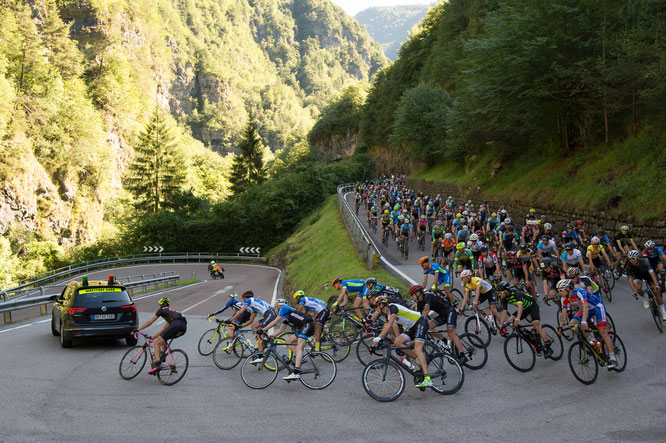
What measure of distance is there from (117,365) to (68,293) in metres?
3.28

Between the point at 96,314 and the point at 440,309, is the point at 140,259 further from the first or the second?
the point at 440,309

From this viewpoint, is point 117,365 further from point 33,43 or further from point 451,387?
point 33,43

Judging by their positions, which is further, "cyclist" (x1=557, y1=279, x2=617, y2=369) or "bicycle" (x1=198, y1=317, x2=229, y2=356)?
"bicycle" (x1=198, y1=317, x2=229, y2=356)

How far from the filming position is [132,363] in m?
9.41

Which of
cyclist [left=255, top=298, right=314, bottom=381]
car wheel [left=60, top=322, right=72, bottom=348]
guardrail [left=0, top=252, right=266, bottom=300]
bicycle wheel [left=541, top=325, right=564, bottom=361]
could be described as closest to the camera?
cyclist [left=255, top=298, right=314, bottom=381]

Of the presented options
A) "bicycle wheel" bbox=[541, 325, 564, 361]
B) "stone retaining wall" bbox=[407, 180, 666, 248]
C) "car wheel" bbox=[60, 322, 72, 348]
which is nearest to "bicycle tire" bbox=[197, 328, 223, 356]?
"car wheel" bbox=[60, 322, 72, 348]

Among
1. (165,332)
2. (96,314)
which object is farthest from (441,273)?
(96,314)

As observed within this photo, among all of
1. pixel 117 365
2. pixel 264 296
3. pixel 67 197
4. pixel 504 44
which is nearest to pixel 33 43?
pixel 67 197

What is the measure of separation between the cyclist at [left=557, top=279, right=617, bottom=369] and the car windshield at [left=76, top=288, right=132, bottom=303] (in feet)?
32.8

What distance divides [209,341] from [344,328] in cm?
322

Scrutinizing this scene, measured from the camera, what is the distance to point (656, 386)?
313 inches

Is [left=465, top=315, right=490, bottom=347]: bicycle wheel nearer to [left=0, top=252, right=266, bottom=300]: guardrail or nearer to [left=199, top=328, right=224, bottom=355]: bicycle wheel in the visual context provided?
[left=199, top=328, right=224, bottom=355]: bicycle wheel

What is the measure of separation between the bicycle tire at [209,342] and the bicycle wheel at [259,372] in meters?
2.63

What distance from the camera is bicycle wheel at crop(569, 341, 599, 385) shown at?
8352 mm
